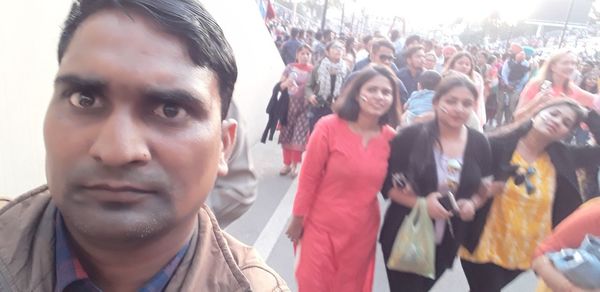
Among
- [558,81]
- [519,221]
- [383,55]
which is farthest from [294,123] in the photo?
[519,221]

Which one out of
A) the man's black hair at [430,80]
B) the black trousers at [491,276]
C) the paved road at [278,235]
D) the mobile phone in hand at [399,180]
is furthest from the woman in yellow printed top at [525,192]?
the man's black hair at [430,80]

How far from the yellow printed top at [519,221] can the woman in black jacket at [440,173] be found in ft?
0.46

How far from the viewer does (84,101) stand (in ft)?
2.93

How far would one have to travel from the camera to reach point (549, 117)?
2957 mm

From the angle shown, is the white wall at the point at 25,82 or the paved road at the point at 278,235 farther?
the paved road at the point at 278,235

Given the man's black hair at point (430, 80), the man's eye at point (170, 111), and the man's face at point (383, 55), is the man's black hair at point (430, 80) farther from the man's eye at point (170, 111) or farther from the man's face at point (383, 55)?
the man's eye at point (170, 111)

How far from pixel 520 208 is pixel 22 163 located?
2881 mm

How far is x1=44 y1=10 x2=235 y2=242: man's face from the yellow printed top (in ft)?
7.95

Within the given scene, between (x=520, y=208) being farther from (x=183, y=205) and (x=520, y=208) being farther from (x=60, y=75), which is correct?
(x=60, y=75)

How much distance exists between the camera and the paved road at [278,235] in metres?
4.14

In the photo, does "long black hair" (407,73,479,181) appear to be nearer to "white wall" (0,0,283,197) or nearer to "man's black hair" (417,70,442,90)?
"man's black hair" (417,70,442,90)

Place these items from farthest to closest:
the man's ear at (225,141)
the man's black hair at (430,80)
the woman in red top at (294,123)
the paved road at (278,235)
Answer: the woman in red top at (294,123)
the man's black hair at (430,80)
the paved road at (278,235)
the man's ear at (225,141)

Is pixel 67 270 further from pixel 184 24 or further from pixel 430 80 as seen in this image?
pixel 430 80

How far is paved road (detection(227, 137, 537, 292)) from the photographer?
414 centimetres
